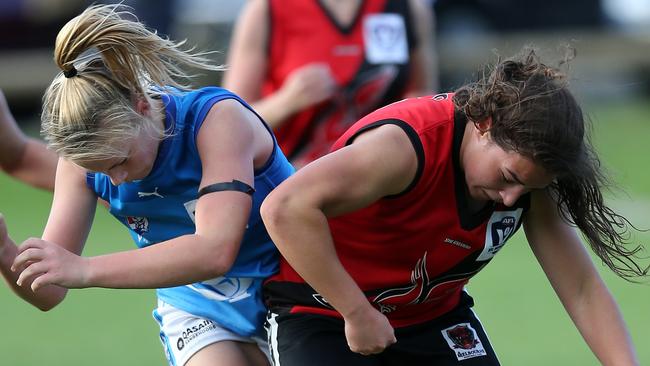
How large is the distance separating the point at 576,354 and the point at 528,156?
10.7 feet

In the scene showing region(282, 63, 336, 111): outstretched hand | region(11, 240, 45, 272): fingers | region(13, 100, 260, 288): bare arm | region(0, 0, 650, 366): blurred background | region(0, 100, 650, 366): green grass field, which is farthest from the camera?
region(0, 0, 650, 366): blurred background

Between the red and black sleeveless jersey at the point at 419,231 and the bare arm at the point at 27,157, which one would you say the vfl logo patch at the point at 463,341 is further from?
the bare arm at the point at 27,157

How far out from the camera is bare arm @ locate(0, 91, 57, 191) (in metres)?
4.26

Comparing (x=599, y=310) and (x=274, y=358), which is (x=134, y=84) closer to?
(x=274, y=358)

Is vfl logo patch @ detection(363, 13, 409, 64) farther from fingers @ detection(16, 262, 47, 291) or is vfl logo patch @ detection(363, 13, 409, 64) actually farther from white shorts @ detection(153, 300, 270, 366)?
fingers @ detection(16, 262, 47, 291)

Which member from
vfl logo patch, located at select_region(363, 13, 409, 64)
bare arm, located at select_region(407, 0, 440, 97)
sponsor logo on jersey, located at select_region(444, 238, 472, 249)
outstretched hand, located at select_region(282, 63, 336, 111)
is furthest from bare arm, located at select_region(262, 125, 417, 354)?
bare arm, located at select_region(407, 0, 440, 97)

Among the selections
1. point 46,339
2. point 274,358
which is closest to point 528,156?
point 274,358

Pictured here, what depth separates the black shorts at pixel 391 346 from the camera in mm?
3629

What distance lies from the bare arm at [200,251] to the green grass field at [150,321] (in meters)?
1.98

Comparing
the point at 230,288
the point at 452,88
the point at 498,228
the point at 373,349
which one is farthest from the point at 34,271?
the point at 452,88

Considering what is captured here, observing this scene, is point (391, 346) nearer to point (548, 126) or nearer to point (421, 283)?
point (421, 283)

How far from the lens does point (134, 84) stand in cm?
351

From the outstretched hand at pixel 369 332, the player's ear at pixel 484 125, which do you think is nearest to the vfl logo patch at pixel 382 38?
the player's ear at pixel 484 125

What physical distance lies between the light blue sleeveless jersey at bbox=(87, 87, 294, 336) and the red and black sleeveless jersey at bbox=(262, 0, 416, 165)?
1.81 metres
